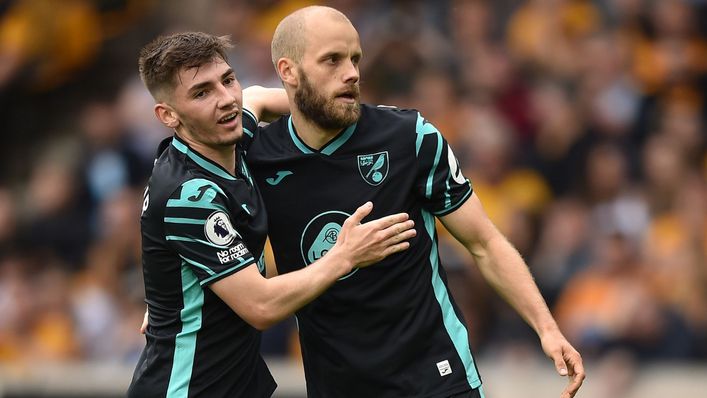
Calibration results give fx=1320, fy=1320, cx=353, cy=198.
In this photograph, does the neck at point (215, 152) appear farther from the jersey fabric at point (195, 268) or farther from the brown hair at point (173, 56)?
the brown hair at point (173, 56)

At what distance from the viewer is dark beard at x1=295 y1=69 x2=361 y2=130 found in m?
5.44

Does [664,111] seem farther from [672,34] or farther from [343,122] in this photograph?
[343,122]

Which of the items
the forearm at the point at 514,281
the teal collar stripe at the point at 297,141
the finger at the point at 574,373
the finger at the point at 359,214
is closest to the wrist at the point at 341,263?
A: the finger at the point at 359,214

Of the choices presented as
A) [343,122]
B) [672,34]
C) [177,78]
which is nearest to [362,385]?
[343,122]

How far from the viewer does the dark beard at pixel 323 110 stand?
5438 millimetres

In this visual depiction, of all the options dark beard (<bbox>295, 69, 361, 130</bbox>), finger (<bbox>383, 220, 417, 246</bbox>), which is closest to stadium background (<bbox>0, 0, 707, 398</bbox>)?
dark beard (<bbox>295, 69, 361, 130</bbox>)

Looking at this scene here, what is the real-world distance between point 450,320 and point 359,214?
79cm

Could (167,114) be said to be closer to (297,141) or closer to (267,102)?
(297,141)

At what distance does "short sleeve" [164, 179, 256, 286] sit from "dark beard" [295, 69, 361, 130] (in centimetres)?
56

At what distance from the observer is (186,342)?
539cm

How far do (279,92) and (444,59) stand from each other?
225 inches

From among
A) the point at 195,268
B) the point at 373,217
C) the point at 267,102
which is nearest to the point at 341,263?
the point at 373,217

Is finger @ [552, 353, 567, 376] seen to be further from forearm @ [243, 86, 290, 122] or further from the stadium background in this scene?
the stadium background

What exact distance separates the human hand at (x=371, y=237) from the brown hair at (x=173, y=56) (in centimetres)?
89
